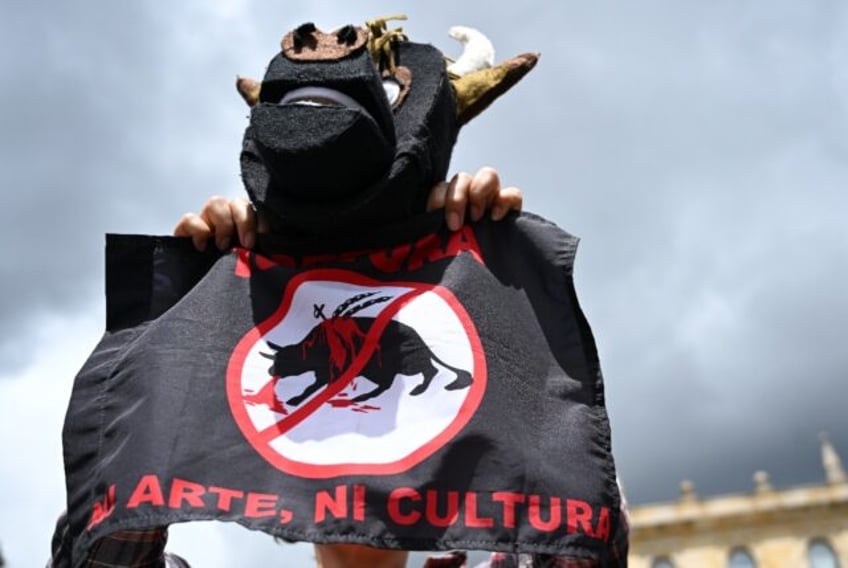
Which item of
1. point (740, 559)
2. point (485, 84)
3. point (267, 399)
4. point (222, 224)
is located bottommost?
point (267, 399)

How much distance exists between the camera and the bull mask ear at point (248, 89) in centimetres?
205

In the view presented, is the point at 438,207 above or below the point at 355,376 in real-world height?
above

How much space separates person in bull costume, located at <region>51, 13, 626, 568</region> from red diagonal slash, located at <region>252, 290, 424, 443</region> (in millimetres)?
121

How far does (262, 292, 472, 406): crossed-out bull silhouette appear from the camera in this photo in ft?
5.26

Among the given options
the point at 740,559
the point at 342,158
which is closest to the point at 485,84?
the point at 342,158

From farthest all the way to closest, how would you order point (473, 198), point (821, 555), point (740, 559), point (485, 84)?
point (740, 559)
point (821, 555)
point (485, 84)
point (473, 198)

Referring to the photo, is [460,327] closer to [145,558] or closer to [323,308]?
[323,308]

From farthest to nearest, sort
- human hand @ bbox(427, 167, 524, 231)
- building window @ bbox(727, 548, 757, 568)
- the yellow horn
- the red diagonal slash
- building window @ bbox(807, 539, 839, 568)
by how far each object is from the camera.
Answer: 1. building window @ bbox(727, 548, 757, 568)
2. building window @ bbox(807, 539, 839, 568)
3. the yellow horn
4. human hand @ bbox(427, 167, 524, 231)
5. the red diagonal slash

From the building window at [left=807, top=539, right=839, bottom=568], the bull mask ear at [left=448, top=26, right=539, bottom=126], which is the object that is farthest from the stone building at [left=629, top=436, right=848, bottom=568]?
the bull mask ear at [left=448, top=26, right=539, bottom=126]

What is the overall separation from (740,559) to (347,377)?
19.5 metres

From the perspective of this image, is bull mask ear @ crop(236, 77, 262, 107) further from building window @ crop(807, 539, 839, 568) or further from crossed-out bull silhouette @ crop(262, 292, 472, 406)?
building window @ crop(807, 539, 839, 568)

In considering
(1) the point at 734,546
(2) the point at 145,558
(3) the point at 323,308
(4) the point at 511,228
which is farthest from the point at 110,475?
(1) the point at 734,546

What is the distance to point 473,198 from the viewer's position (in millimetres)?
1723

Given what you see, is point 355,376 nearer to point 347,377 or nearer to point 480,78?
point 347,377
